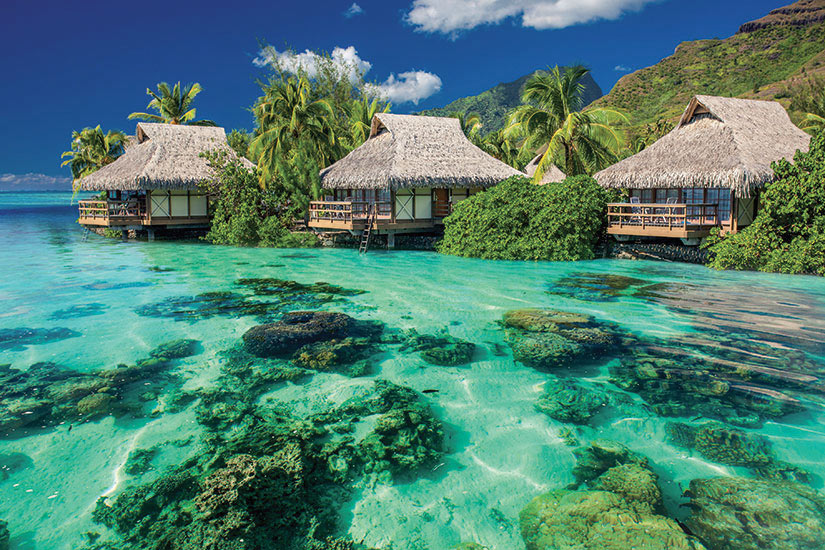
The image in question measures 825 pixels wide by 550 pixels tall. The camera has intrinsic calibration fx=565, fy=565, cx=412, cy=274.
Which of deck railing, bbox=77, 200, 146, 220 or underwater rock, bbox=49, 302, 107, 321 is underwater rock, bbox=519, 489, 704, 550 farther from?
deck railing, bbox=77, 200, 146, 220

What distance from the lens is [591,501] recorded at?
4.31 meters

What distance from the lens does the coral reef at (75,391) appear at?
5980 millimetres

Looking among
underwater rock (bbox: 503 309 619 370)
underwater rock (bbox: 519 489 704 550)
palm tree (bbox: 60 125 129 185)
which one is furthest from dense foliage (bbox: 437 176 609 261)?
palm tree (bbox: 60 125 129 185)

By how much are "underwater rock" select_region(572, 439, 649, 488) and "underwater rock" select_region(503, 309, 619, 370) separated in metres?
2.10

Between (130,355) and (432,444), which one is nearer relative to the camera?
(432,444)

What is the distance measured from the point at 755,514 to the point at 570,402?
90.0 inches

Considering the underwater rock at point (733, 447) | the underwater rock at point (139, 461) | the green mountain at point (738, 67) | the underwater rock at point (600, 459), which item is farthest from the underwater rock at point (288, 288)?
the green mountain at point (738, 67)

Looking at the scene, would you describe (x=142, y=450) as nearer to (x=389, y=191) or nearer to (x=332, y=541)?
(x=332, y=541)

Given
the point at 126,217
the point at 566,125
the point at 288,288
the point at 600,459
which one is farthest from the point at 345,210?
the point at 600,459

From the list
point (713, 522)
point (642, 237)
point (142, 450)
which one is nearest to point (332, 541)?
point (142, 450)

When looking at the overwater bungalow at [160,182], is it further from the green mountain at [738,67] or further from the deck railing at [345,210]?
the green mountain at [738,67]

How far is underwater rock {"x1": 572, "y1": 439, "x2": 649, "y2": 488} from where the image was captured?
16.0ft

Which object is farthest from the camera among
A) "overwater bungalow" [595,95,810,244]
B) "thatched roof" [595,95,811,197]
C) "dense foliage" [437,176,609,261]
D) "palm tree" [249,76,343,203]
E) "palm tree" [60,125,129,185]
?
"palm tree" [60,125,129,185]

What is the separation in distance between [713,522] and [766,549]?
1.14ft
